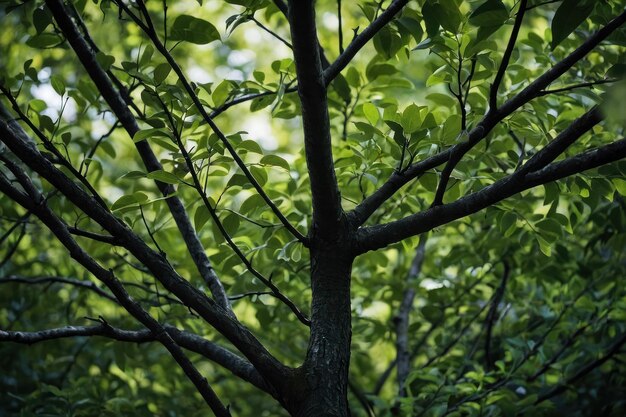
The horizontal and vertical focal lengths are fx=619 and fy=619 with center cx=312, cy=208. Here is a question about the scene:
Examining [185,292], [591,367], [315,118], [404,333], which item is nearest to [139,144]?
[185,292]

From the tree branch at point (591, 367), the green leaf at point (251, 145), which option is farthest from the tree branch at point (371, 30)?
the tree branch at point (591, 367)

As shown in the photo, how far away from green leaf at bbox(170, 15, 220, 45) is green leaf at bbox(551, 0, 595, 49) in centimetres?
82

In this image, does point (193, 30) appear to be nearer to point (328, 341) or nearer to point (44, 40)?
point (44, 40)

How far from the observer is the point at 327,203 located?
1.60 meters

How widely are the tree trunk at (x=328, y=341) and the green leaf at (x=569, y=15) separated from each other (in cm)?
76

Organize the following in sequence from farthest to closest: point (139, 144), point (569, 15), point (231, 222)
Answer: point (139, 144) → point (231, 222) → point (569, 15)

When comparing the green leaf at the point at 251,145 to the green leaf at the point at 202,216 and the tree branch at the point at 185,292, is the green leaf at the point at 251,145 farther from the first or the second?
the tree branch at the point at 185,292

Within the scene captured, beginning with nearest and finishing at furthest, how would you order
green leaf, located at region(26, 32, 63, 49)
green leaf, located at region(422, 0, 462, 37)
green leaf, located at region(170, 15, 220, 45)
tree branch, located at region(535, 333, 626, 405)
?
1. green leaf, located at region(422, 0, 462, 37)
2. green leaf, located at region(170, 15, 220, 45)
3. green leaf, located at region(26, 32, 63, 49)
4. tree branch, located at region(535, 333, 626, 405)

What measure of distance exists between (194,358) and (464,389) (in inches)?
71.2

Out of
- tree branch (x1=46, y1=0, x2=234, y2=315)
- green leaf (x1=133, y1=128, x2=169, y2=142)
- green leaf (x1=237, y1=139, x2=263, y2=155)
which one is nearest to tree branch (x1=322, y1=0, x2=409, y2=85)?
green leaf (x1=237, y1=139, x2=263, y2=155)

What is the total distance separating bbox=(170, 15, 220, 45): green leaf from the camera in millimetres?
1588

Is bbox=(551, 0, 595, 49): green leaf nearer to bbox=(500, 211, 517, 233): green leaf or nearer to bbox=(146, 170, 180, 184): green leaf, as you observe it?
bbox=(500, 211, 517, 233): green leaf

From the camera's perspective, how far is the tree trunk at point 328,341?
154 cm

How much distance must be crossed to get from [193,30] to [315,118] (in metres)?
0.42
